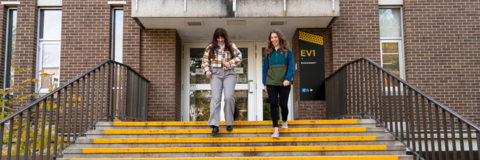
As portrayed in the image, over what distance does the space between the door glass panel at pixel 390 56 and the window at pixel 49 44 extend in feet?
20.5

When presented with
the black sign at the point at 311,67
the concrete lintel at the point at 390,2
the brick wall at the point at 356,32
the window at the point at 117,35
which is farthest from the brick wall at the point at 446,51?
the window at the point at 117,35

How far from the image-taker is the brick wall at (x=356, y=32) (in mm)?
7340

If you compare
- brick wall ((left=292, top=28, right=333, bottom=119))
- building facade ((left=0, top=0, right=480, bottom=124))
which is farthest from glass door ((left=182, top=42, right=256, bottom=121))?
brick wall ((left=292, top=28, right=333, bottom=119))

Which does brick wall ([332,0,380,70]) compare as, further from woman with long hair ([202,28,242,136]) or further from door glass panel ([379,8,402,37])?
woman with long hair ([202,28,242,136])

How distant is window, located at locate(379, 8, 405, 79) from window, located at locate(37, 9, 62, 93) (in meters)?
6.25

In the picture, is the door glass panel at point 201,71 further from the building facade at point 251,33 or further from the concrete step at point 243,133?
the concrete step at point 243,133

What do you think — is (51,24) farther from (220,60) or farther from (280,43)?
(280,43)

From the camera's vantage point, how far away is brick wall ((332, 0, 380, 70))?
24.1 feet

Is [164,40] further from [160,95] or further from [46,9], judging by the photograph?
[46,9]

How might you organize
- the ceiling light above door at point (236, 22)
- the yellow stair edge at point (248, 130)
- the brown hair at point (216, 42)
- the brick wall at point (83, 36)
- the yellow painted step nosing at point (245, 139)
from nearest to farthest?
the yellow painted step nosing at point (245, 139) → the brown hair at point (216, 42) → the yellow stair edge at point (248, 130) → the ceiling light above door at point (236, 22) → the brick wall at point (83, 36)

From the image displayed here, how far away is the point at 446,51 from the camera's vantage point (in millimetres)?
7234

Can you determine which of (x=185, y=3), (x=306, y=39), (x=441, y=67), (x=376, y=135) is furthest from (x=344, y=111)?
(x=185, y=3)

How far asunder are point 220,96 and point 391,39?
4.23m

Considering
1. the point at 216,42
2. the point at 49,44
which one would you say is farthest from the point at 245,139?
the point at 49,44
